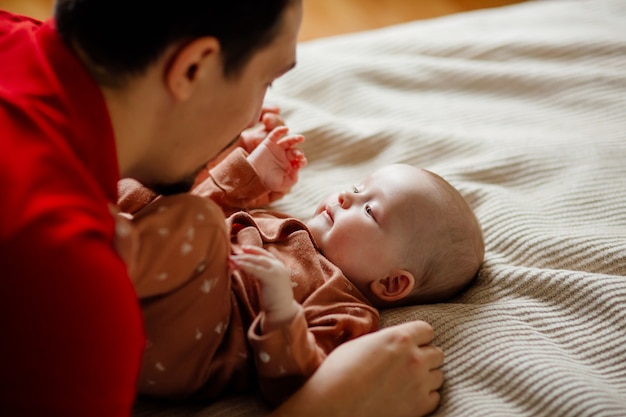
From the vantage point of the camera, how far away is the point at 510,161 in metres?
1.36

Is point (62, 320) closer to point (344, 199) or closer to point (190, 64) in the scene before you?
point (190, 64)

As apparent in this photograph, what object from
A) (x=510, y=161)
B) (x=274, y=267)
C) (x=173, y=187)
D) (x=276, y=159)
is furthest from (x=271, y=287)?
(x=510, y=161)

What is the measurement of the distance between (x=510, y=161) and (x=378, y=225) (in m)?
0.39

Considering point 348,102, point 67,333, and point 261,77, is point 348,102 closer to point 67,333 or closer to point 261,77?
point 261,77

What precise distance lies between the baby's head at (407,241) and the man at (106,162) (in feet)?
0.62

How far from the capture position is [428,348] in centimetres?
97

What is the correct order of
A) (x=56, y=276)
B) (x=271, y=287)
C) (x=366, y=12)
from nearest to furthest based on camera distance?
(x=56, y=276) < (x=271, y=287) < (x=366, y=12)

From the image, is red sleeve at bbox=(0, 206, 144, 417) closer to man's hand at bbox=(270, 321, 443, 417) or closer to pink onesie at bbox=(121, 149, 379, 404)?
pink onesie at bbox=(121, 149, 379, 404)

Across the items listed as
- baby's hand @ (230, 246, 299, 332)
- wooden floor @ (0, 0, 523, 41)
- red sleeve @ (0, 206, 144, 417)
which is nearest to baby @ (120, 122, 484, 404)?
baby's hand @ (230, 246, 299, 332)

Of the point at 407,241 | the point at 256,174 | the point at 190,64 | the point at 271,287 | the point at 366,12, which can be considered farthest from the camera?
the point at 366,12

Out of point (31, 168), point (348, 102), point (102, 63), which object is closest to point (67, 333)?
point (31, 168)

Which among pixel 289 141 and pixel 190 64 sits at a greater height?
pixel 190 64

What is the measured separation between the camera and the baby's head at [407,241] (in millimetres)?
1101

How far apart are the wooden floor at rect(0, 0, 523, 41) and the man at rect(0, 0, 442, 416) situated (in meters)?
1.60
